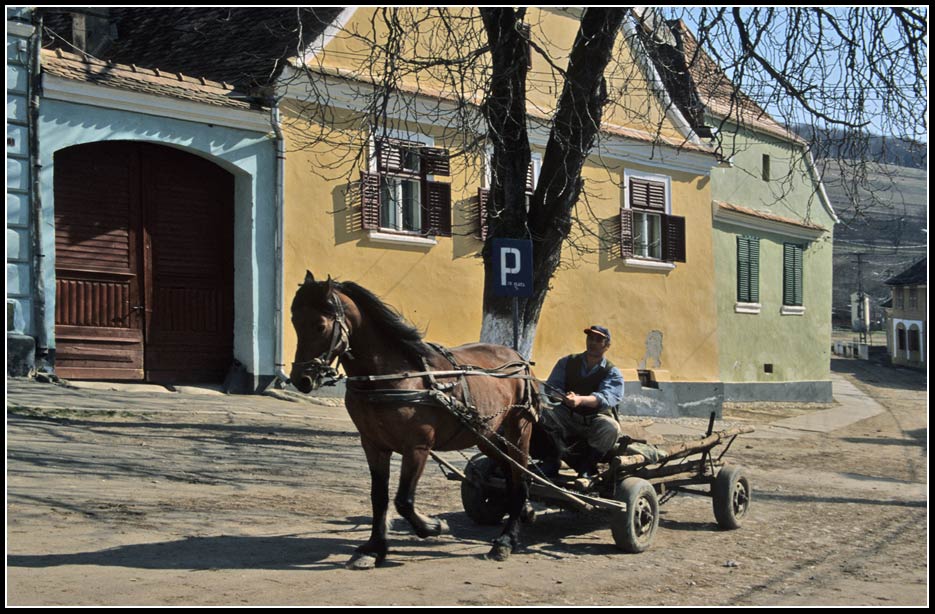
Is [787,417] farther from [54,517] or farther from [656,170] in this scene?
[54,517]

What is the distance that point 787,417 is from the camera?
2373 centimetres

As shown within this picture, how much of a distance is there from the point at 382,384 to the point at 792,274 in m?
23.1

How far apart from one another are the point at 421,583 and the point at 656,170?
1653 cm

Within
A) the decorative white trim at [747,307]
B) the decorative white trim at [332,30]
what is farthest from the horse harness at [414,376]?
the decorative white trim at [747,307]

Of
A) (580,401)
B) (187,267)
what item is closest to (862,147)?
(580,401)

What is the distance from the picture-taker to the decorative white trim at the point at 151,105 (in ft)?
47.3

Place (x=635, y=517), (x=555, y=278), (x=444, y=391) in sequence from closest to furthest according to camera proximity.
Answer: (x=444, y=391) → (x=635, y=517) → (x=555, y=278)

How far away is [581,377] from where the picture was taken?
8.80 m

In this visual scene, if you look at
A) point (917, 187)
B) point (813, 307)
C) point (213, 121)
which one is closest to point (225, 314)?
point (213, 121)

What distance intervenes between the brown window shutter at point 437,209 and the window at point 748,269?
34.5 feet

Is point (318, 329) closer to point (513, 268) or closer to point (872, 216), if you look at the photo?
point (513, 268)

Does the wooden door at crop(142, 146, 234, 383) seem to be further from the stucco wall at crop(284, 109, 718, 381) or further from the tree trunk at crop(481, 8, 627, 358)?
the tree trunk at crop(481, 8, 627, 358)

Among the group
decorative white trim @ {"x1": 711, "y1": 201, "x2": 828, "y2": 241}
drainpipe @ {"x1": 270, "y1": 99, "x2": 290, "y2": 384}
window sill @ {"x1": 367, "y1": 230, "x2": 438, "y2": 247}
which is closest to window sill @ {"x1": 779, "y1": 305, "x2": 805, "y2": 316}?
decorative white trim @ {"x1": 711, "y1": 201, "x2": 828, "y2": 241}

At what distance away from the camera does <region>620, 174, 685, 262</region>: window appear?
21.5 metres
